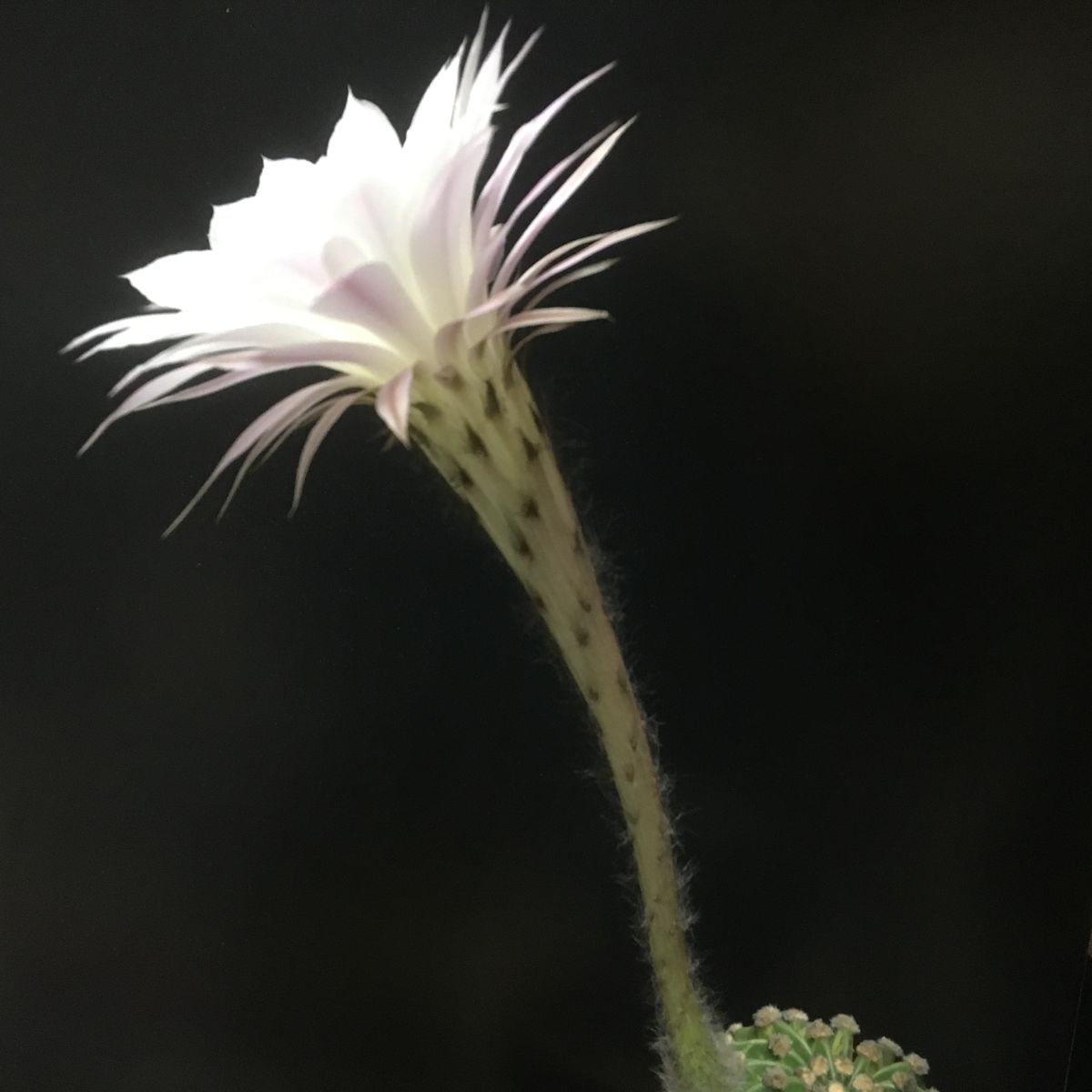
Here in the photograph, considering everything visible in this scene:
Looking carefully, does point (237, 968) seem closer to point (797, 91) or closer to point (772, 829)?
point (772, 829)

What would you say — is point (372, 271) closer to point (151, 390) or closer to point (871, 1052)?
point (151, 390)

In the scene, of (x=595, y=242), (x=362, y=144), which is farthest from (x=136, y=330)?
(x=595, y=242)

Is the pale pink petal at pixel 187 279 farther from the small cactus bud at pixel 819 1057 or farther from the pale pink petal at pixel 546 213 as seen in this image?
the small cactus bud at pixel 819 1057

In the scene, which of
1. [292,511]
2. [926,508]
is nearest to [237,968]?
[292,511]

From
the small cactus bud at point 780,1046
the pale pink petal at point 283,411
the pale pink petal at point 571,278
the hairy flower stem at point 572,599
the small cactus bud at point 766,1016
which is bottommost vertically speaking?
the small cactus bud at point 780,1046

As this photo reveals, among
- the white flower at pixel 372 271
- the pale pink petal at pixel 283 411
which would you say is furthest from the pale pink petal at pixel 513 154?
the pale pink petal at pixel 283 411
